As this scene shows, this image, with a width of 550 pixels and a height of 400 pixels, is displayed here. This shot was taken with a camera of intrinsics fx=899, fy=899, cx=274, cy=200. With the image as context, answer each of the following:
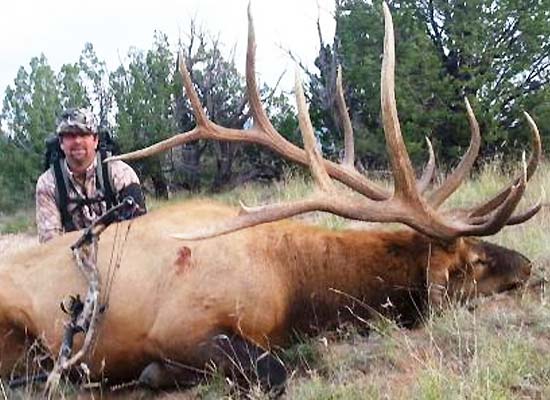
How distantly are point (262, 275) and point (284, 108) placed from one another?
12.5m

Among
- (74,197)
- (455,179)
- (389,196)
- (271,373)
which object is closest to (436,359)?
(271,373)

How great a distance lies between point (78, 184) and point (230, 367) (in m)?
2.33

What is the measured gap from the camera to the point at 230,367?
3.77 metres

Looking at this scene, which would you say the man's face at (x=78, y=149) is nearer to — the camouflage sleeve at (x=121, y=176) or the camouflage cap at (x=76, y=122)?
the camouflage cap at (x=76, y=122)

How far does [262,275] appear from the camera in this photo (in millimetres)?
4117

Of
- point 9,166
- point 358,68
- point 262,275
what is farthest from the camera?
point 9,166

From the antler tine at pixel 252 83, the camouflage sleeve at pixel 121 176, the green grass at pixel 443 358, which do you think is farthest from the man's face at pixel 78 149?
the green grass at pixel 443 358

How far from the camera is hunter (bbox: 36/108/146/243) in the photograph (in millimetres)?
5543

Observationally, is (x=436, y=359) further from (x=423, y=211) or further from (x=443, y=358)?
(x=423, y=211)

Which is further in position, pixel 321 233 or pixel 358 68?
pixel 358 68

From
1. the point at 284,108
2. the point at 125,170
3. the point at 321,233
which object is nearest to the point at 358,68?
the point at 284,108

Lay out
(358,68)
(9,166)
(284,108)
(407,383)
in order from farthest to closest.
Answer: (9,166) → (284,108) → (358,68) → (407,383)

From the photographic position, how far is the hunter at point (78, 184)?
5.54m

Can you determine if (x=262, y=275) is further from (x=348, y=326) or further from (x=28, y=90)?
(x=28, y=90)
